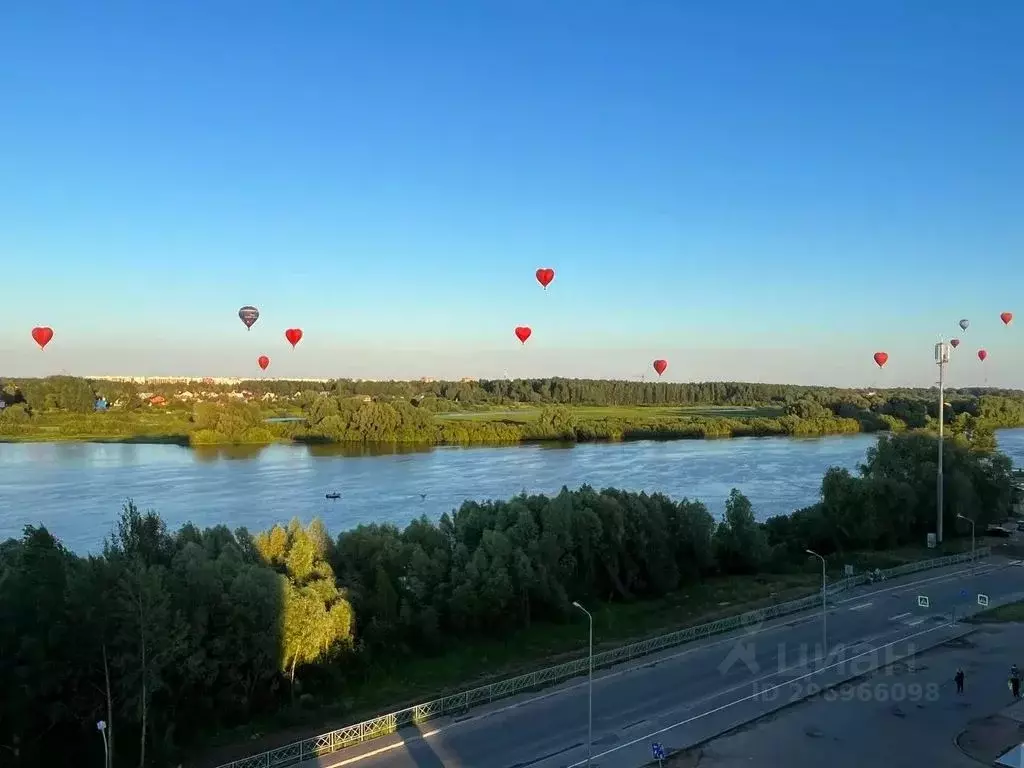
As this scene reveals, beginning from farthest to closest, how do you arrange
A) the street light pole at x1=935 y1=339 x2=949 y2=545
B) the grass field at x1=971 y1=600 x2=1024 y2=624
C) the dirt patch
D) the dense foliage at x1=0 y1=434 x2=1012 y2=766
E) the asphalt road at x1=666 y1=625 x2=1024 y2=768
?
the street light pole at x1=935 y1=339 x2=949 y2=545, the grass field at x1=971 y1=600 x2=1024 y2=624, the dense foliage at x1=0 y1=434 x2=1012 y2=766, the dirt patch, the asphalt road at x1=666 y1=625 x2=1024 y2=768

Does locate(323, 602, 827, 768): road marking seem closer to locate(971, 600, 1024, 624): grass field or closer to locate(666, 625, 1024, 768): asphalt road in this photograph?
locate(666, 625, 1024, 768): asphalt road

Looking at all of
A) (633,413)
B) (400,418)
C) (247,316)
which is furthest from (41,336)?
(633,413)

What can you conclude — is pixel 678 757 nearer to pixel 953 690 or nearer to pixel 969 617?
pixel 953 690

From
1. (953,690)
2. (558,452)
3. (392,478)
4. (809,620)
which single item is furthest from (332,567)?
(558,452)

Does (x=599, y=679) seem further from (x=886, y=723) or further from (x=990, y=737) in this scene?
(x=990, y=737)

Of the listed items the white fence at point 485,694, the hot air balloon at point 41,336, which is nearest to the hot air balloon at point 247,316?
the hot air balloon at point 41,336

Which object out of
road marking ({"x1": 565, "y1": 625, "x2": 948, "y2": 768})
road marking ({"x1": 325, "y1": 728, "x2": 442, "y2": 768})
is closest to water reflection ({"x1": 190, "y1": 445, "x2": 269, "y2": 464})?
road marking ({"x1": 325, "y1": 728, "x2": 442, "y2": 768})
